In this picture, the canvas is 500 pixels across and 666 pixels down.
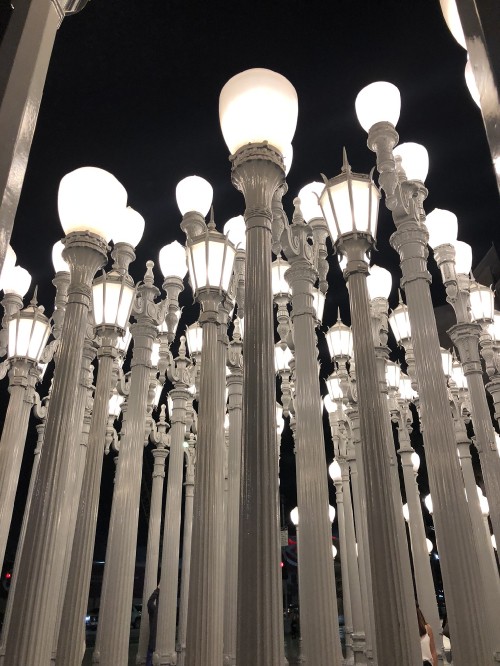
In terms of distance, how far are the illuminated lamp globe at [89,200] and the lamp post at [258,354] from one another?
143 cm

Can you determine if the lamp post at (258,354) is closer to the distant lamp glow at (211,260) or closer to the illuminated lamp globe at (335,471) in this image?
the distant lamp glow at (211,260)

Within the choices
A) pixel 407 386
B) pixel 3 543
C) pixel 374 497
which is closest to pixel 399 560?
pixel 374 497

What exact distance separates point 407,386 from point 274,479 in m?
8.54

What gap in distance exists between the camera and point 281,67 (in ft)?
31.7

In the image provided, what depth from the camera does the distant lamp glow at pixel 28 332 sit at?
25.6 feet

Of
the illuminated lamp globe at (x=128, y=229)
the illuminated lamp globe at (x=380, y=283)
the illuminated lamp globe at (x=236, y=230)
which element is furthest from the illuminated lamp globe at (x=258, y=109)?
the illuminated lamp globe at (x=380, y=283)

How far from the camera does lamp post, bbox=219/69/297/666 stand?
338 centimetres

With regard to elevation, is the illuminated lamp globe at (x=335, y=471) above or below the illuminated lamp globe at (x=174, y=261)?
below

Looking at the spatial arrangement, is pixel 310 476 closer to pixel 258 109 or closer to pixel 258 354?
pixel 258 354

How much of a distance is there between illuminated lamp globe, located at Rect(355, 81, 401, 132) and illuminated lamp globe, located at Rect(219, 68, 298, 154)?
2061 millimetres

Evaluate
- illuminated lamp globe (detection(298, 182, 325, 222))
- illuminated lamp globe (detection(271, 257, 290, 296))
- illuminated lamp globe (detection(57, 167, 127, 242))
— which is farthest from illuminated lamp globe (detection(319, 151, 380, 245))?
illuminated lamp globe (detection(271, 257, 290, 296))

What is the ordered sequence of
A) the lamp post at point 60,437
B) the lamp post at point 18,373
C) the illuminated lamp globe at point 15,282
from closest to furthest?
the lamp post at point 60,437
the lamp post at point 18,373
the illuminated lamp globe at point 15,282

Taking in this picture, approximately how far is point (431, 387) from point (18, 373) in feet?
19.6

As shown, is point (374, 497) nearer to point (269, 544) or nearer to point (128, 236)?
point (269, 544)
